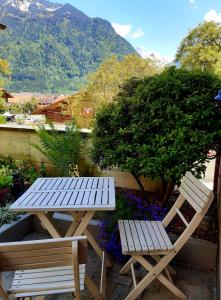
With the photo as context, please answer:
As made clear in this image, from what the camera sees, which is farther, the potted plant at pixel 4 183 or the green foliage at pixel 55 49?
the green foliage at pixel 55 49

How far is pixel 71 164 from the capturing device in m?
4.25

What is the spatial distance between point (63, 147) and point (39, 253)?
267cm

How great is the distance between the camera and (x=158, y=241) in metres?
2.47

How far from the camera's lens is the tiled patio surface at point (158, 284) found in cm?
256

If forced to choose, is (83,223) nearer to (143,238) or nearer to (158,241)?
(143,238)

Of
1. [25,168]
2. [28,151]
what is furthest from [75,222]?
[28,151]

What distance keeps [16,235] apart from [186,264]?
73.7 inches

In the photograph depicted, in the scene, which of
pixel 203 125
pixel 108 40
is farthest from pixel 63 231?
pixel 108 40

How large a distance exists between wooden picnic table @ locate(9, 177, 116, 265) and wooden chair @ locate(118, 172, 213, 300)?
→ 1.17 ft

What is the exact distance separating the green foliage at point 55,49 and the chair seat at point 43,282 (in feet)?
185

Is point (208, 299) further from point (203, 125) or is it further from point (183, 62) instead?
point (183, 62)

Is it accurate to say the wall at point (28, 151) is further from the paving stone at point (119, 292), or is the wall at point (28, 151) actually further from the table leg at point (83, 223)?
the table leg at point (83, 223)

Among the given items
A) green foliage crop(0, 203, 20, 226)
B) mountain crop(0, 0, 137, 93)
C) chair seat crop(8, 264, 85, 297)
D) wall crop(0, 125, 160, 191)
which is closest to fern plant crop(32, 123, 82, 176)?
wall crop(0, 125, 160, 191)

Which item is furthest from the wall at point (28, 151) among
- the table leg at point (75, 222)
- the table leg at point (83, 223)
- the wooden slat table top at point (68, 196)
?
the table leg at point (83, 223)
